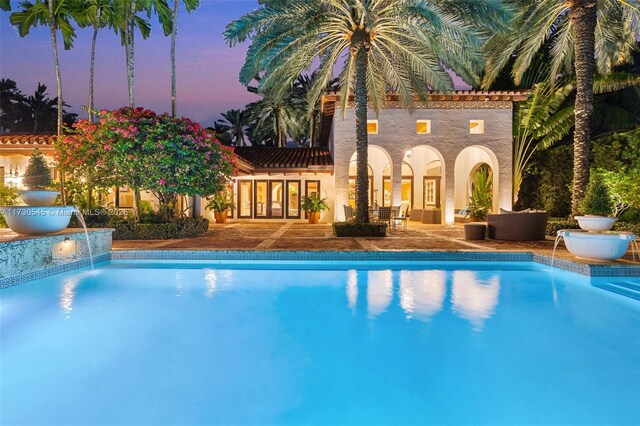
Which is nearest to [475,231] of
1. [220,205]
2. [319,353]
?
[319,353]

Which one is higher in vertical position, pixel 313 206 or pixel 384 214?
pixel 313 206

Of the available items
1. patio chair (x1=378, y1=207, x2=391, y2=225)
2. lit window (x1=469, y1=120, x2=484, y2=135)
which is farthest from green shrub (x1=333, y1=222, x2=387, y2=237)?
lit window (x1=469, y1=120, x2=484, y2=135)

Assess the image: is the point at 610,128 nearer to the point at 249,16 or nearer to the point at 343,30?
the point at 343,30

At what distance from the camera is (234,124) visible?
4678 cm

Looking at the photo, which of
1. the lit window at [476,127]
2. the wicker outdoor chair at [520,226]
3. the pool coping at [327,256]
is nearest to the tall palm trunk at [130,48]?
the pool coping at [327,256]

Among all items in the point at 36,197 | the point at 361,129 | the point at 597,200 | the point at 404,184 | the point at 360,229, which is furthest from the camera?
the point at 404,184

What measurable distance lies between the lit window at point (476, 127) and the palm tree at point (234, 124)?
32.4 metres

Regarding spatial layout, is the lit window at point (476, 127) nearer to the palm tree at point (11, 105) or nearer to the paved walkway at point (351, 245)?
the paved walkway at point (351, 245)

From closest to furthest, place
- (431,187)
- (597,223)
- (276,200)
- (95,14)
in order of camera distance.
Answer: (597,223) < (95,14) < (276,200) < (431,187)

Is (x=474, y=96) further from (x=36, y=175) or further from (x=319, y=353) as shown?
(x=36, y=175)

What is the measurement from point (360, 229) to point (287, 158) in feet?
33.5

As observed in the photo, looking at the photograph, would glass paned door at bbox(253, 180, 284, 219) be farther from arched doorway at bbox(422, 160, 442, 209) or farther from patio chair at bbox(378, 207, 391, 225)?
arched doorway at bbox(422, 160, 442, 209)

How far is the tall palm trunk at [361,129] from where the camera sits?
498 inches

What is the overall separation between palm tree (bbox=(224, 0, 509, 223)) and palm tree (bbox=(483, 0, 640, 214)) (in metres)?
1.60
